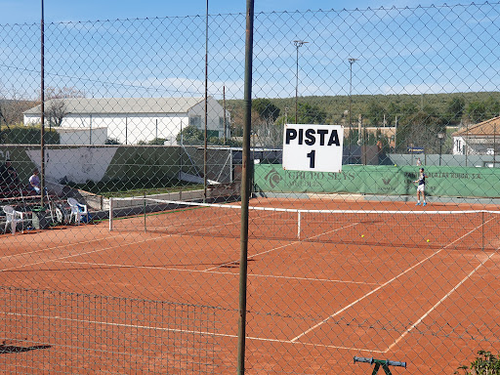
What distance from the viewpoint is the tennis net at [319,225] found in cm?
1992

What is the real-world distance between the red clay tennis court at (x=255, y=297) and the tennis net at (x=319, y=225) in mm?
113

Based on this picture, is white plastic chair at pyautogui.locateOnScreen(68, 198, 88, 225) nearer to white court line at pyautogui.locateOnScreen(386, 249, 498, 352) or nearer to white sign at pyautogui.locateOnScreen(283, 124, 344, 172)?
white court line at pyautogui.locateOnScreen(386, 249, 498, 352)

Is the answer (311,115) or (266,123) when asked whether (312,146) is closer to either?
(311,115)

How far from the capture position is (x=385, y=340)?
9227 millimetres

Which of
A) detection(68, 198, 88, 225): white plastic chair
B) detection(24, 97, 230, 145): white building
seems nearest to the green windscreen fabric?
detection(68, 198, 88, 225): white plastic chair

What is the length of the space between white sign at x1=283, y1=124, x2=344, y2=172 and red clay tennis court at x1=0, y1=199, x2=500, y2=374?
1.62m

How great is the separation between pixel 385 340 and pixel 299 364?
1746mm

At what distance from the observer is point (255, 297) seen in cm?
1200

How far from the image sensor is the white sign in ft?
16.5

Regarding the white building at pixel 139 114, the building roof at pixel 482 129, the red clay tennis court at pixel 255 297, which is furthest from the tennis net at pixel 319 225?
the building roof at pixel 482 129

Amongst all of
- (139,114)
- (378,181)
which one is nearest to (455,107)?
(139,114)

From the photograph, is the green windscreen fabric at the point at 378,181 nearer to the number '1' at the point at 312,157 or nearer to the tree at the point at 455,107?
the tree at the point at 455,107

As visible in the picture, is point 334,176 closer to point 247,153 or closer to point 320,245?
point 320,245

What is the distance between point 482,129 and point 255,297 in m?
5.85
